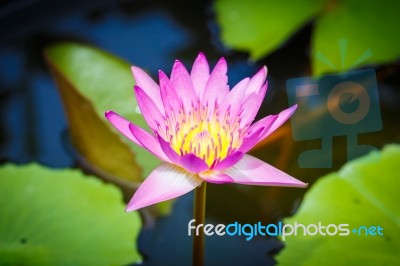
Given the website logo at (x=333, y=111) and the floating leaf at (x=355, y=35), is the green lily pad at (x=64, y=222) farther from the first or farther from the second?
the floating leaf at (x=355, y=35)

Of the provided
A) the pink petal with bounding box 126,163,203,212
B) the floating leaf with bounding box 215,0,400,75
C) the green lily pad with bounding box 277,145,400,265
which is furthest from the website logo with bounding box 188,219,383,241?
the floating leaf with bounding box 215,0,400,75

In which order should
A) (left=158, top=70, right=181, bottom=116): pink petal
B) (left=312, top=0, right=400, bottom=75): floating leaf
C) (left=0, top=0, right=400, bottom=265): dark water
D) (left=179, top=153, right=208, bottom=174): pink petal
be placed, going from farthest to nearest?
(left=312, top=0, right=400, bottom=75): floating leaf → (left=0, top=0, right=400, bottom=265): dark water → (left=158, top=70, right=181, bottom=116): pink petal → (left=179, top=153, right=208, bottom=174): pink petal

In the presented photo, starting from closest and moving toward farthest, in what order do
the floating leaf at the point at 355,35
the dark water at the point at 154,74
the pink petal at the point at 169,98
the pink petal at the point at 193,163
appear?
the pink petal at the point at 193,163, the pink petal at the point at 169,98, the dark water at the point at 154,74, the floating leaf at the point at 355,35

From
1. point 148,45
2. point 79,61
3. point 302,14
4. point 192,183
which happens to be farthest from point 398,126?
point 79,61

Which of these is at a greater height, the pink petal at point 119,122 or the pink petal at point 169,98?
the pink petal at point 169,98

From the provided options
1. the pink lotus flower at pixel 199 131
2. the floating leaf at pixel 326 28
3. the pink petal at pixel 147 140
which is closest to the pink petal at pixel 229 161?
the pink lotus flower at pixel 199 131

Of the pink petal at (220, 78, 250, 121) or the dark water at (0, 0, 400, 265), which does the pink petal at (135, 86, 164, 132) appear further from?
the dark water at (0, 0, 400, 265)

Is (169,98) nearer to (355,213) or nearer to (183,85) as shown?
(183,85)
